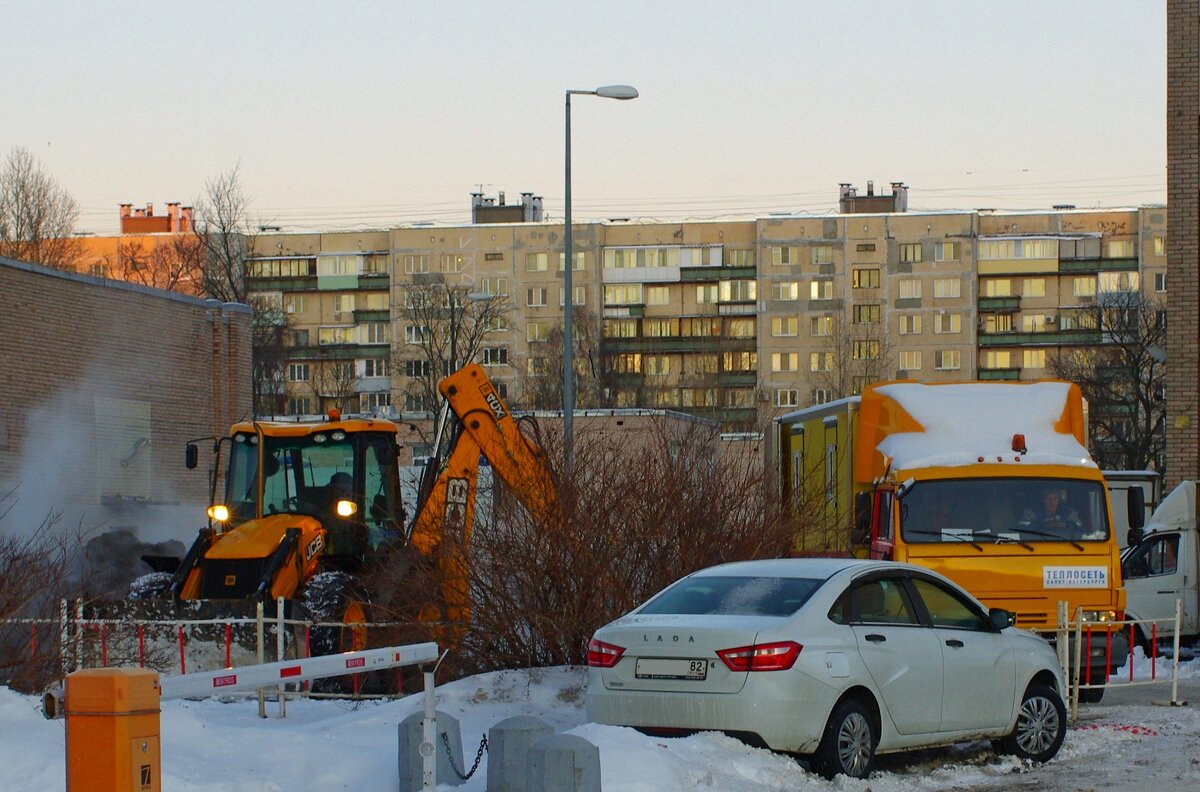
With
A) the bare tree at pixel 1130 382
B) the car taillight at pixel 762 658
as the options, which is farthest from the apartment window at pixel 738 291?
the car taillight at pixel 762 658

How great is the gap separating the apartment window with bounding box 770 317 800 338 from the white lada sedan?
91.9 meters

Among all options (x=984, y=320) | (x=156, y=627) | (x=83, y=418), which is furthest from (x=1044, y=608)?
(x=984, y=320)

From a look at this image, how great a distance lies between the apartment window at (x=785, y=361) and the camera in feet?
344

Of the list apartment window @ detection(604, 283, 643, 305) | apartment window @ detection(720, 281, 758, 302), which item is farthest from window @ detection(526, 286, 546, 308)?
apartment window @ detection(720, 281, 758, 302)

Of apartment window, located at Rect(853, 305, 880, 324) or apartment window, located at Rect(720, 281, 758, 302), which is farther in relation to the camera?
apartment window, located at Rect(720, 281, 758, 302)

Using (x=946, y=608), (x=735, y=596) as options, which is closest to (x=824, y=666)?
(x=735, y=596)

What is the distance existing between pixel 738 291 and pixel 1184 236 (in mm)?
72072

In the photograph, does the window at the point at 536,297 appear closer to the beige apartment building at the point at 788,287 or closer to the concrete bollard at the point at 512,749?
the beige apartment building at the point at 788,287

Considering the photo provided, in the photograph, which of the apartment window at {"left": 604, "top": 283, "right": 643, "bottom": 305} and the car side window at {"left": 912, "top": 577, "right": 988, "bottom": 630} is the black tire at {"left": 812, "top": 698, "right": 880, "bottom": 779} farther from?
the apartment window at {"left": 604, "top": 283, "right": 643, "bottom": 305}

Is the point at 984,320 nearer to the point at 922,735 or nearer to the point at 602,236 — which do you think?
the point at 602,236

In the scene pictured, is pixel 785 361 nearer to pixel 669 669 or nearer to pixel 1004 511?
pixel 1004 511

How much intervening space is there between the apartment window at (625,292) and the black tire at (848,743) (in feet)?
313

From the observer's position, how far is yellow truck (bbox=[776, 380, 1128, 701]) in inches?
679

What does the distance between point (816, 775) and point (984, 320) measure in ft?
317
